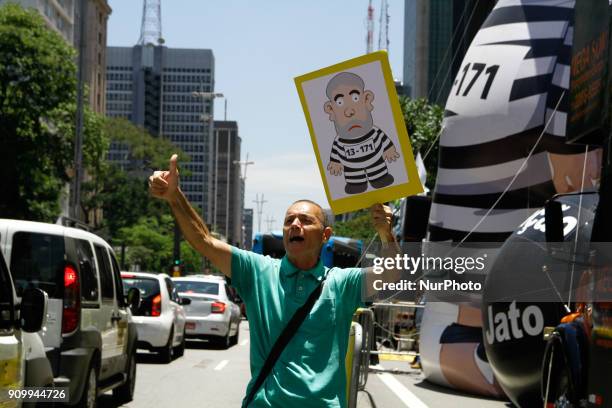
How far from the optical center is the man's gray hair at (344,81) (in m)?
6.11

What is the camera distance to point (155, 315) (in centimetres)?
1883

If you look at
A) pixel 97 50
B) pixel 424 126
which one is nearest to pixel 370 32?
pixel 97 50

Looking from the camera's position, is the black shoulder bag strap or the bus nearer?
the black shoulder bag strap

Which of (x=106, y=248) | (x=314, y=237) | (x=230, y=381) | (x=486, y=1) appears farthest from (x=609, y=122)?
(x=486, y=1)

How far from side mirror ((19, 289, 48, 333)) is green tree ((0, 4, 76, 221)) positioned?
37.8 m

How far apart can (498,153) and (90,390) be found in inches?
314

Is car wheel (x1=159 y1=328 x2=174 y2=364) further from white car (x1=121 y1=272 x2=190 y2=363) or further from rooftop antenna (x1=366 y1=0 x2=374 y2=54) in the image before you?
rooftop antenna (x1=366 y1=0 x2=374 y2=54)

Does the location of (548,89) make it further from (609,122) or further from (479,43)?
(609,122)

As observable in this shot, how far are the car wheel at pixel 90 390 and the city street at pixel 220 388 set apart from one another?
81.2 inches

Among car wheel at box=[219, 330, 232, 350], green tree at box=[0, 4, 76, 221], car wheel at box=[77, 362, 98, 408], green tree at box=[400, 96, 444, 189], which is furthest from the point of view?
green tree at box=[400, 96, 444, 189]

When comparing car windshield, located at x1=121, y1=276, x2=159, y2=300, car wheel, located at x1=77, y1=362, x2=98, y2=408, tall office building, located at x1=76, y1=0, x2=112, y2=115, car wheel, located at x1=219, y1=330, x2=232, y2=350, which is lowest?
car wheel, located at x1=219, y1=330, x2=232, y2=350

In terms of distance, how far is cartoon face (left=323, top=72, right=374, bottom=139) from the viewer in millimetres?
→ 6117

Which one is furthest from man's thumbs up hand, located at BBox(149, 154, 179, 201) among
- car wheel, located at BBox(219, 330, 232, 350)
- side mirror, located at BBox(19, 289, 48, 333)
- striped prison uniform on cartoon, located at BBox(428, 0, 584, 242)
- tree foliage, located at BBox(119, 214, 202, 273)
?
tree foliage, located at BBox(119, 214, 202, 273)

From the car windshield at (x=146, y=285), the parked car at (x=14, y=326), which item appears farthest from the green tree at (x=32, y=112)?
the parked car at (x=14, y=326)
